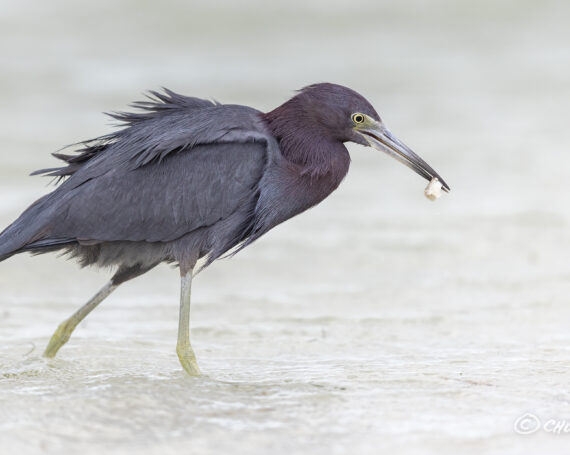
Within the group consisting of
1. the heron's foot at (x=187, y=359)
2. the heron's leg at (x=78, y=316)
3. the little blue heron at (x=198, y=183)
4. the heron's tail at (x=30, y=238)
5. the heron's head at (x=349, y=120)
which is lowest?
the heron's foot at (x=187, y=359)

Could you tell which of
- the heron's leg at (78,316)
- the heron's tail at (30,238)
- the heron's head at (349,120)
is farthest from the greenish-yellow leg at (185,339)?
the heron's head at (349,120)

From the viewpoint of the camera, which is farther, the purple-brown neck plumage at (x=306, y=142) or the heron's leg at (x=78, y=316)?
the heron's leg at (x=78, y=316)

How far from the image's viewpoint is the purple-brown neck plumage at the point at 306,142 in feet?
19.9

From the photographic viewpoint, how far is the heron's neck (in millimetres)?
6066

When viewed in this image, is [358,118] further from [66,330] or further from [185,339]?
[66,330]

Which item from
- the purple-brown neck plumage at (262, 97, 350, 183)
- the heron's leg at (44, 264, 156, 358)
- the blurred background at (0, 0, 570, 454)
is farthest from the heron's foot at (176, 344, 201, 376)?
the purple-brown neck plumage at (262, 97, 350, 183)

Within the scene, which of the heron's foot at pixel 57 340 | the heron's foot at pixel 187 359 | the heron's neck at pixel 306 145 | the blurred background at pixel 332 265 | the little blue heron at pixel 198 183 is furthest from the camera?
the heron's foot at pixel 57 340

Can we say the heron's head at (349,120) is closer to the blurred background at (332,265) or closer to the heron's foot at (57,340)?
the blurred background at (332,265)

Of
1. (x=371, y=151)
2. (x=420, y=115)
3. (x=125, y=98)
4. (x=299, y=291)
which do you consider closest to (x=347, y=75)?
(x=420, y=115)

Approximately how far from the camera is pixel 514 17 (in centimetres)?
1662

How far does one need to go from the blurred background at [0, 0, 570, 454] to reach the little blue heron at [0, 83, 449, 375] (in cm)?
76

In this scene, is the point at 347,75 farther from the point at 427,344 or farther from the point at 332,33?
the point at 427,344

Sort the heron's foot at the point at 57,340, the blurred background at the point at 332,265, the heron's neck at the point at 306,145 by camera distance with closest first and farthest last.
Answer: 1. the blurred background at the point at 332,265
2. the heron's neck at the point at 306,145
3. the heron's foot at the point at 57,340

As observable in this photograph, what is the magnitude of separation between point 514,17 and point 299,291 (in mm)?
9768
